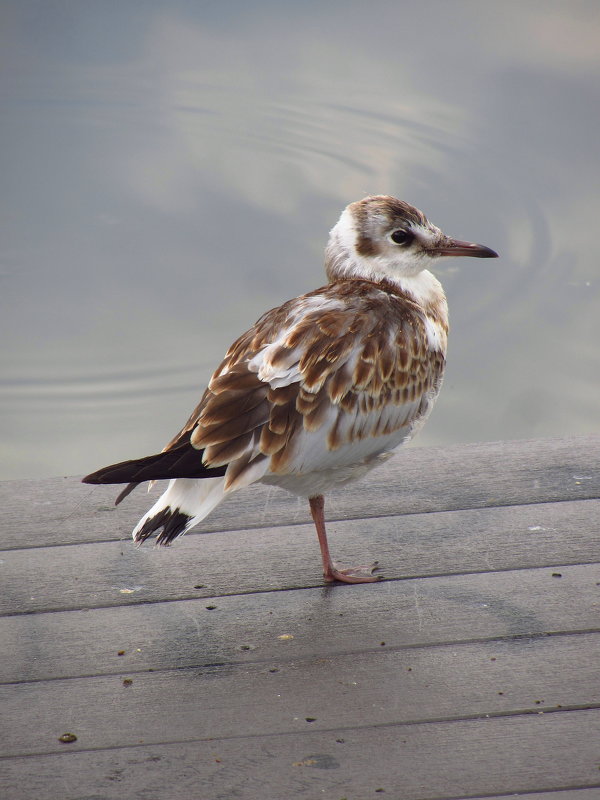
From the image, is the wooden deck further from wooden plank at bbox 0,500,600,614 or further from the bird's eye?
the bird's eye

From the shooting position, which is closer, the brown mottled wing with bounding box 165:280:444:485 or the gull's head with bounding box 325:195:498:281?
the brown mottled wing with bounding box 165:280:444:485

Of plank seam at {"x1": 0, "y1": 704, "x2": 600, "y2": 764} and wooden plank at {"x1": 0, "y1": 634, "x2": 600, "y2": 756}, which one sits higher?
plank seam at {"x1": 0, "y1": 704, "x2": 600, "y2": 764}

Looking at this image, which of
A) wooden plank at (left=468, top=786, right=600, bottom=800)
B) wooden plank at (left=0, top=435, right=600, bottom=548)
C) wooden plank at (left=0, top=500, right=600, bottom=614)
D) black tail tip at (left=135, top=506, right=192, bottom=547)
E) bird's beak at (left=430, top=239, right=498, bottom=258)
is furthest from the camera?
bird's beak at (left=430, top=239, right=498, bottom=258)

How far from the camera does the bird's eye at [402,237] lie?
136 inches

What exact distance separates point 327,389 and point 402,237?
27.9 inches

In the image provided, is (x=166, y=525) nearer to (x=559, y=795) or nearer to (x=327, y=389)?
(x=327, y=389)

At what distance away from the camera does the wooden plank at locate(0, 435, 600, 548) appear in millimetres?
3348

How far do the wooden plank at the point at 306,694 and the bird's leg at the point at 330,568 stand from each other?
356 millimetres

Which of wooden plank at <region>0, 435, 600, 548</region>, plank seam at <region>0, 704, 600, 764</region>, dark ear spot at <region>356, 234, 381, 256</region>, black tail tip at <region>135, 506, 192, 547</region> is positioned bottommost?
wooden plank at <region>0, 435, 600, 548</region>

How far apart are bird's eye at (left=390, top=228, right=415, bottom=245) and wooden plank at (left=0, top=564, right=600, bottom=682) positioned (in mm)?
1086

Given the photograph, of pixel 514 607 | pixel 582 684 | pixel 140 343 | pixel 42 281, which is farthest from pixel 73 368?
pixel 582 684

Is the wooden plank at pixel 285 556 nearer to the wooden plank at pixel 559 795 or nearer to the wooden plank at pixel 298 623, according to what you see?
the wooden plank at pixel 298 623

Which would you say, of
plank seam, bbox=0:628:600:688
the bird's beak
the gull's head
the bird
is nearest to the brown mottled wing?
the bird

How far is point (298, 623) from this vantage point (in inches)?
112
